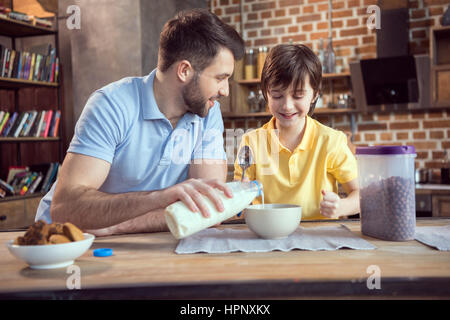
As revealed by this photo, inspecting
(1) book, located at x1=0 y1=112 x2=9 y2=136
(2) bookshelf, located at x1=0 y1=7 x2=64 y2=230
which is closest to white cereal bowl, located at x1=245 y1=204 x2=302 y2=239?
(2) bookshelf, located at x1=0 y1=7 x2=64 y2=230


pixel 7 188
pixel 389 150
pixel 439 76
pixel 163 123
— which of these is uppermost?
pixel 439 76

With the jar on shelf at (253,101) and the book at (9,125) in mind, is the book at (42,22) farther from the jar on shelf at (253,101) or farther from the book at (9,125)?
the jar on shelf at (253,101)

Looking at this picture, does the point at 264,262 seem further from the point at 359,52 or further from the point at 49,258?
the point at 359,52

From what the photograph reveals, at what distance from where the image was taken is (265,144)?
1.71m

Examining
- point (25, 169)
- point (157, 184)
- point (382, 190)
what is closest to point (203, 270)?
point (382, 190)

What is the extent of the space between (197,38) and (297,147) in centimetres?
54

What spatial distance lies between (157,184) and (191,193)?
64 cm

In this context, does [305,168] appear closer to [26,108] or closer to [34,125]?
[34,125]

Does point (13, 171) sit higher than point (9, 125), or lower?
lower

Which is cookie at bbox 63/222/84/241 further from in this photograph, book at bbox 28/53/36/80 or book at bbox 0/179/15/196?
book at bbox 28/53/36/80

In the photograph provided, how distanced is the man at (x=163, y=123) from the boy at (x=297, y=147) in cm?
18

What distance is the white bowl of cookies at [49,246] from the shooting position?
81 cm

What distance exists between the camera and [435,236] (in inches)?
40.0

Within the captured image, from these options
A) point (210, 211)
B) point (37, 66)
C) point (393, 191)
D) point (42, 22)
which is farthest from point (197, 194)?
point (42, 22)
